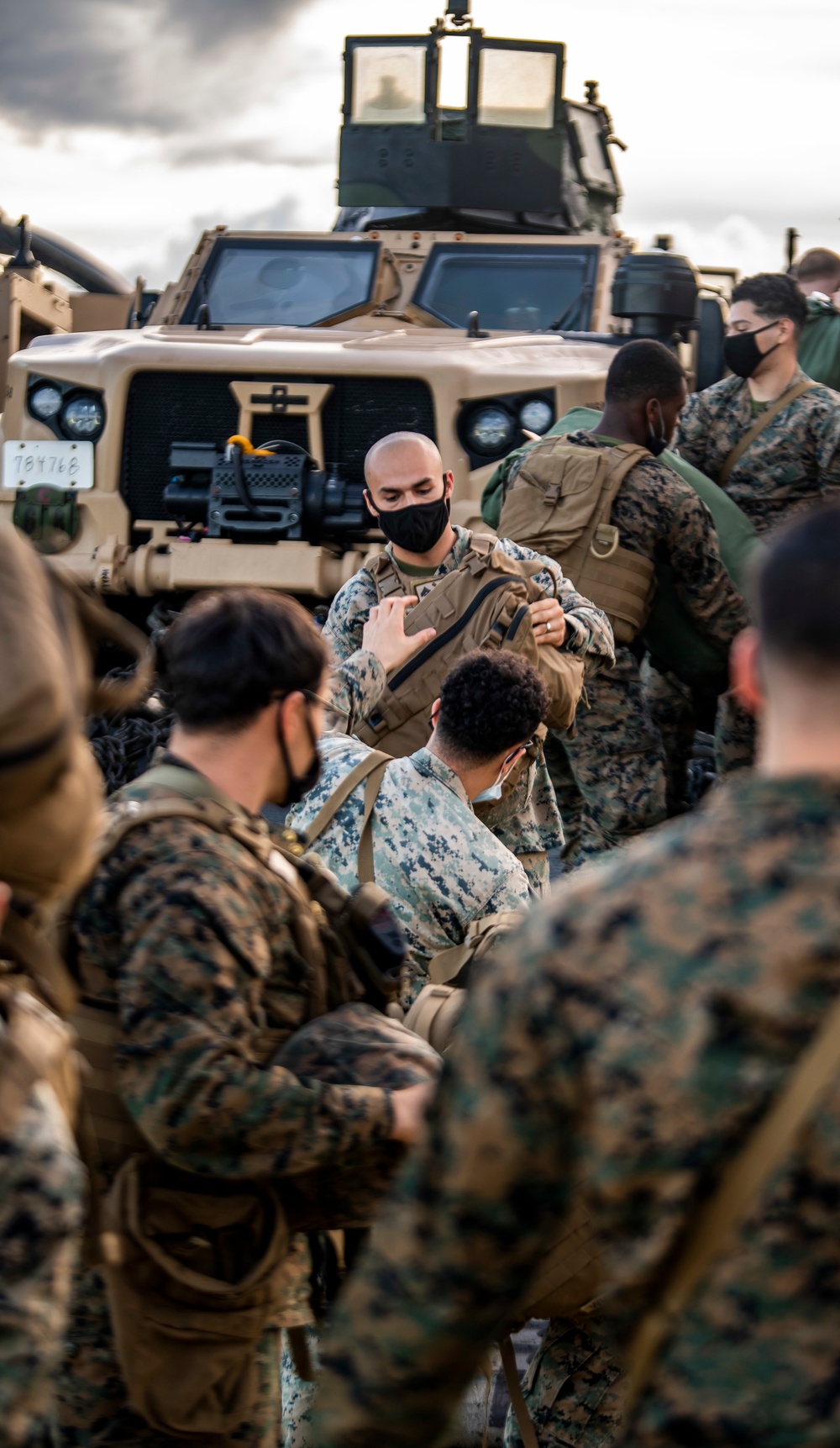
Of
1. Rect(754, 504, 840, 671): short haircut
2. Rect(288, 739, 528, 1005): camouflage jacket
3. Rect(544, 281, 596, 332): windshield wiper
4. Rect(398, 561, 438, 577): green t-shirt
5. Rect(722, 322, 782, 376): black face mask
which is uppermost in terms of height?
Rect(544, 281, 596, 332): windshield wiper

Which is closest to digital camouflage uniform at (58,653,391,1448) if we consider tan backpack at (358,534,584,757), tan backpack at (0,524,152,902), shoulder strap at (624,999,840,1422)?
tan backpack at (0,524,152,902)

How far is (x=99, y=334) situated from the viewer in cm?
739

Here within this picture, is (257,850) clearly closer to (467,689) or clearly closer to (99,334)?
(467,689)

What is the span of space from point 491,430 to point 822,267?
1376mm

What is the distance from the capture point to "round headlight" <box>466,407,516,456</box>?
6594 millimetres

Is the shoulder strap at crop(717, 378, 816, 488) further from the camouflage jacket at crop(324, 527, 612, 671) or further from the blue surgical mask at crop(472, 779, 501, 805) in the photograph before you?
the blue surgical mask at crop(472, 779, 501, 805)

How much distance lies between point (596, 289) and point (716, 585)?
3317 millimetres

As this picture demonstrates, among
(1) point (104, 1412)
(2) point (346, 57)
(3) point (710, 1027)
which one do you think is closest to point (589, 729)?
(1) point (104, 1412)

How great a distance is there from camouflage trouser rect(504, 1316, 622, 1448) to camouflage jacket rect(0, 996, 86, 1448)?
134 centimetres

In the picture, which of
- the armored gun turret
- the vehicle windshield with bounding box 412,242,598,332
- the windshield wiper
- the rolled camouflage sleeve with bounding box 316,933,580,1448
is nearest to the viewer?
the rolled camouflage sleeve with bounding box 316,933,580,1448

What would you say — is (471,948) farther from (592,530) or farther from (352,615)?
(592,530)

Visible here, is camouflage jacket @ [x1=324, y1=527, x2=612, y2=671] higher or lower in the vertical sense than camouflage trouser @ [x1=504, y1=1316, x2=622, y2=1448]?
higher

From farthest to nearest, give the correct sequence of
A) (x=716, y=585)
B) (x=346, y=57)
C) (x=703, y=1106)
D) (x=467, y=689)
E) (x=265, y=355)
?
(x=346, y=57) → (x=265, y=355) → (x=716, y=585) → (x=467, y=689) → (x=703, y=1106)

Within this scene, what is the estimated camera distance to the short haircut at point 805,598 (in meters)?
1.43
